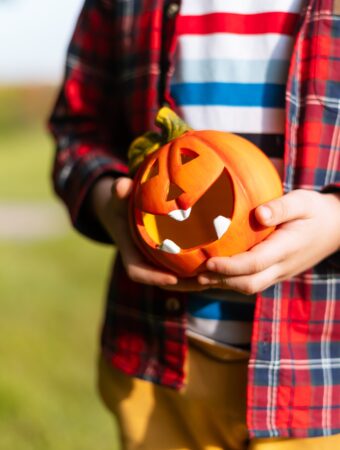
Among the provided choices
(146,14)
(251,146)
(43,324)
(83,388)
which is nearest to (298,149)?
(251,146)

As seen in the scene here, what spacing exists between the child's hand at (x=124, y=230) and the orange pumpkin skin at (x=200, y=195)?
3cm

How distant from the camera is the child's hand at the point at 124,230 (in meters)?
1.55

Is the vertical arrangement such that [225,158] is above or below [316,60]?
below

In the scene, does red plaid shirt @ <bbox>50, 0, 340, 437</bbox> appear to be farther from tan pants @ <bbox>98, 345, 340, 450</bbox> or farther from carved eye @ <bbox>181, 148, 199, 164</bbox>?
carved eye @ <bbox>181, 148, 199, 164</bbox>

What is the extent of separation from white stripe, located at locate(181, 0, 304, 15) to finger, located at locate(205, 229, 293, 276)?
48 centimetres

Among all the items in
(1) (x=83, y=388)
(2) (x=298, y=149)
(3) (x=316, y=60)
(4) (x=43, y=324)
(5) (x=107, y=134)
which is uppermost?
(3) (x=316, y=60)

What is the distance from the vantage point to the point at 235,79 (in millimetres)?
1670

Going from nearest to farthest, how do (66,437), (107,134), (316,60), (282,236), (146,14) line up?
(282,236) < (316,60) < (146,14) < (107,134) < (66,437)

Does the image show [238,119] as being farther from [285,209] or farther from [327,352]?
[327,352]

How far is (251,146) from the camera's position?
1521 millimetres

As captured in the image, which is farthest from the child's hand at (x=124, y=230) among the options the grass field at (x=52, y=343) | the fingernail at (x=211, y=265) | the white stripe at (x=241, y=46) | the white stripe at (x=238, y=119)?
the grass field at (x=52, y=343)

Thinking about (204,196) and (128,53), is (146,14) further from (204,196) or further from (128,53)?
(204,196)

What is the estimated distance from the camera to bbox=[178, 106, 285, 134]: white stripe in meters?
1.65

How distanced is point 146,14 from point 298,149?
1.52ft
